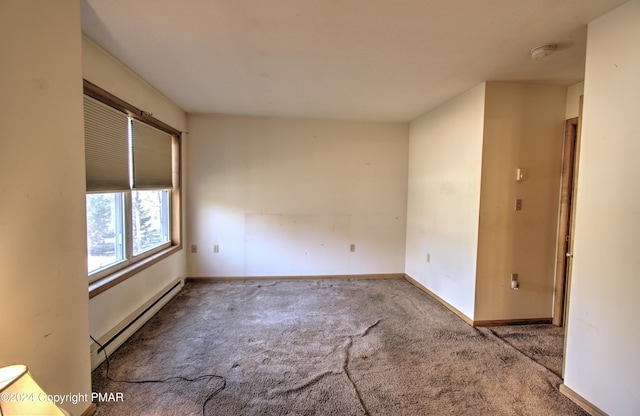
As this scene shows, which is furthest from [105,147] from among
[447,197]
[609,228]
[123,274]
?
[609,228]

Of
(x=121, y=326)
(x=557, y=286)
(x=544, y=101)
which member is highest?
(x=544, y=101)

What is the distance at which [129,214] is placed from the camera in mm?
2592

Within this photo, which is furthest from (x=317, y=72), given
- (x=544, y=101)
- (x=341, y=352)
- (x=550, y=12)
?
(x=341, y=352)

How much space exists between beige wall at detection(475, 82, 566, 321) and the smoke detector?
22.5 inches

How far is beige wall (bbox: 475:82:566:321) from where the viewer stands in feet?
8.59

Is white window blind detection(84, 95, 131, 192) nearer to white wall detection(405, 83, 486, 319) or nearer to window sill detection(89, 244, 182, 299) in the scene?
window sill detection(89, 244, 182, 299)

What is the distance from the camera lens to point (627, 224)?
150 cm

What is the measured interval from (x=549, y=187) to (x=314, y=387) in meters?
2.83

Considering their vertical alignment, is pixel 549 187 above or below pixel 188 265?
above

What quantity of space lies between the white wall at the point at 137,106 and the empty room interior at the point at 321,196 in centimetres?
2

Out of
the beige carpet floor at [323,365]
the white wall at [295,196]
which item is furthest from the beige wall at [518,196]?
the white wall at [295,196]

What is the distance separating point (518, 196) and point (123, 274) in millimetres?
3748

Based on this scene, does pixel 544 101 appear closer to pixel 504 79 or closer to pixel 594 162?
pixel 504 79

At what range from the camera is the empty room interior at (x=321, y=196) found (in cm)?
142
